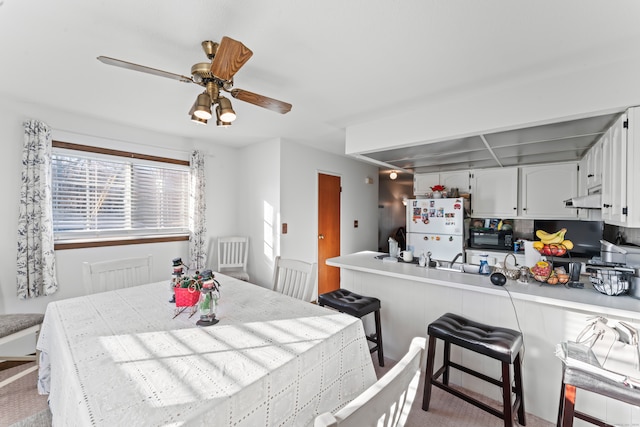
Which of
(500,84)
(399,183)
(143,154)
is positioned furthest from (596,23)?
(399,183)

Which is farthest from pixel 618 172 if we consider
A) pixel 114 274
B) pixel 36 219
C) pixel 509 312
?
pixel 36 219

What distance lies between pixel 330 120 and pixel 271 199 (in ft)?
4.45

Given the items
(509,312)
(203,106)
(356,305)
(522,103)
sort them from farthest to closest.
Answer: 1. (356,305)
2. (522,103)
3. (509,312)
4. (203,106)

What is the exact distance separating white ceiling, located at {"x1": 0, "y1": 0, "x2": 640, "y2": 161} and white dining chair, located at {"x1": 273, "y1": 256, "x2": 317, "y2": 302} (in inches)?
54.5

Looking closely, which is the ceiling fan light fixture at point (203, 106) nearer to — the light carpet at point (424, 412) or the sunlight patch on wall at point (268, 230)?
the light carpet at point (424, 412)

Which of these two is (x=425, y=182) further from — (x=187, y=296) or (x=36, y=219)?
(x=36, y=219)

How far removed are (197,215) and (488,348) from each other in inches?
132

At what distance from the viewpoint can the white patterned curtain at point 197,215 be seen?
3.60 metres

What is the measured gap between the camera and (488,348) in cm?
156

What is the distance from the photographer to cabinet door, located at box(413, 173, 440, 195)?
426 cm

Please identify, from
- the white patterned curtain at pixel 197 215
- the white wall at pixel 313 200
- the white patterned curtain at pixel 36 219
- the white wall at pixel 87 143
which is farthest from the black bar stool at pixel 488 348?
the white patterned curtain at pixel 36 219

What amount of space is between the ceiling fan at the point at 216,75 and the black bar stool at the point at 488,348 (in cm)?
182

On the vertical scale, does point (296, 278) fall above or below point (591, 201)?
below

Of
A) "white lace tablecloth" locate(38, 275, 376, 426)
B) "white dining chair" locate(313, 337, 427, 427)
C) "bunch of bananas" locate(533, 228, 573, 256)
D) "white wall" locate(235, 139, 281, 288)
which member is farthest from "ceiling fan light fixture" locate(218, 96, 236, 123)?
"bunch of bananas" locate(533, 228, 573, 256)
